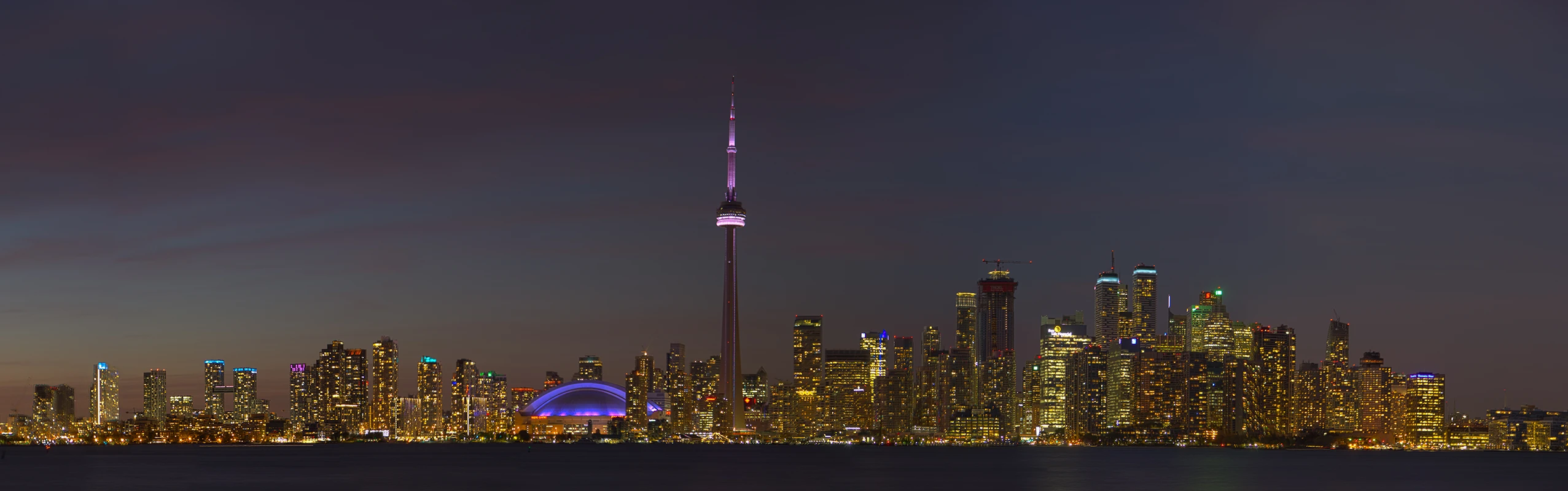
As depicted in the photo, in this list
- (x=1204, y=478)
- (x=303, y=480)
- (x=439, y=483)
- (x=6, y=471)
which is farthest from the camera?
(x=6, y=471)

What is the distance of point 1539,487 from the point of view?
536 ft

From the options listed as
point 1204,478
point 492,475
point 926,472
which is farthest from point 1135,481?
point 492,475

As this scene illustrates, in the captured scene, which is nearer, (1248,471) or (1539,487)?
(1539,487)

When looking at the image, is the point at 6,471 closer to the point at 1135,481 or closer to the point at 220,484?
the point at 220,484

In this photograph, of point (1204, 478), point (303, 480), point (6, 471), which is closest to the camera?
point (303, 480)

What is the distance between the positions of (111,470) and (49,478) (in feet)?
84.3

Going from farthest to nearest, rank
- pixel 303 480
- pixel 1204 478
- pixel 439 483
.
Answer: pixel 1204 478
pixel 303 480
pixel 439 483

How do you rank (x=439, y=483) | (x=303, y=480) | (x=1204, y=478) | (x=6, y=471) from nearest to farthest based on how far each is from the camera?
(x=439, y=483)
(x=303, y=480)
(x=1204, y=478)
(x=6, y=471)

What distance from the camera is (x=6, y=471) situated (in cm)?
18638

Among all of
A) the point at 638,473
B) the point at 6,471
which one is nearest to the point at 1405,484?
the point at 638,473

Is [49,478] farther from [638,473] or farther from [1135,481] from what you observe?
[1135,481]

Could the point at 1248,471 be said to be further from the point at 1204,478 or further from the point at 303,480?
the point at 303,480

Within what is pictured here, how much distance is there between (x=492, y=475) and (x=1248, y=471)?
9768 cm

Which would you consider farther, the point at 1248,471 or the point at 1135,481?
the point at 1248,471
